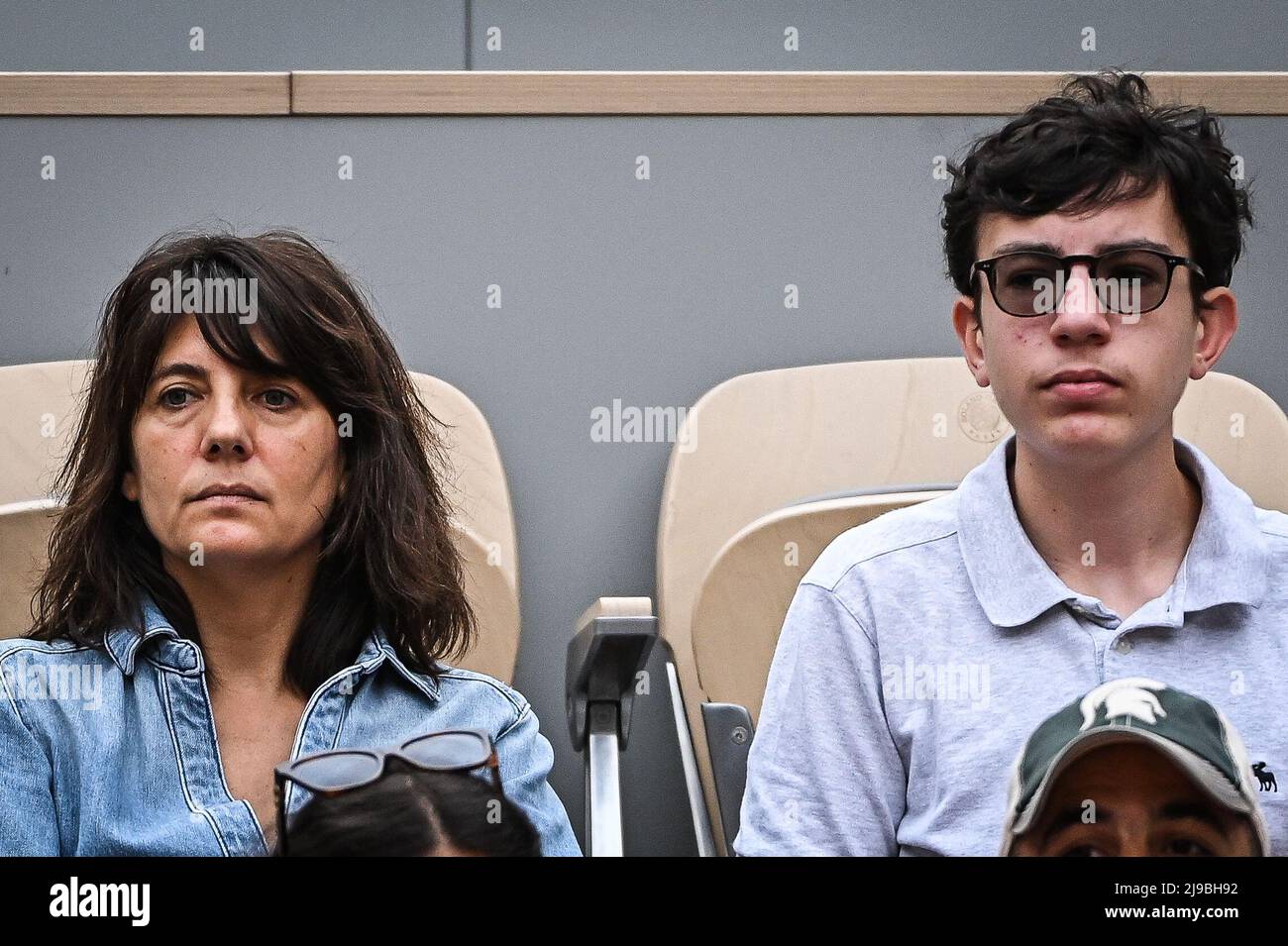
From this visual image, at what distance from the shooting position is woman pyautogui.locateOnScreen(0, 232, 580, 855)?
69 cm

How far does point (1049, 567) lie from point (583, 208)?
0.38 m

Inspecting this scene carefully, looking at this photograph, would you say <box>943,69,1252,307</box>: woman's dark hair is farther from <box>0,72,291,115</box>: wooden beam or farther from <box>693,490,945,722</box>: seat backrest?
<box>0,72,291,115</box>: wooden beam

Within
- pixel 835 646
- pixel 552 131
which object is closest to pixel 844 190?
pixel 552 131

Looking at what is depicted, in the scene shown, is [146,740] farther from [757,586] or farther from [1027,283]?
[1027,283]

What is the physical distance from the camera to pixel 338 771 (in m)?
0.57

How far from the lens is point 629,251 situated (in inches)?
35.9

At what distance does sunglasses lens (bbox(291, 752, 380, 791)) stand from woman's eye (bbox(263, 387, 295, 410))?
220 millimetres

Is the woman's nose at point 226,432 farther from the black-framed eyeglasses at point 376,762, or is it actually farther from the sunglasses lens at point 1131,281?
the sunglasses lens at point 1131,281

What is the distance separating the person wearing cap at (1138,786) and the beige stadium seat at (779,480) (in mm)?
225

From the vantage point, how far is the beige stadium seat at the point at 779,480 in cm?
83

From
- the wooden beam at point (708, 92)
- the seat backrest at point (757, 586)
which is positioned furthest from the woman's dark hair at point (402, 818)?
the wooden beam at point (708, 92)

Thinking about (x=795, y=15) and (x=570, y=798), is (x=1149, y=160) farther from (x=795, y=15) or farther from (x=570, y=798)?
(x=570, y=798)

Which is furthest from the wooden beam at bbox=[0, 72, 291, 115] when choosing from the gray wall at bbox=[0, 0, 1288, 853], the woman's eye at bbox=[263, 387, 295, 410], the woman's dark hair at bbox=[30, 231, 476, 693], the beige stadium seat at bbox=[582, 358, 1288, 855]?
the beige stadium seat at bbox=[582, 358, 1288, 855]
